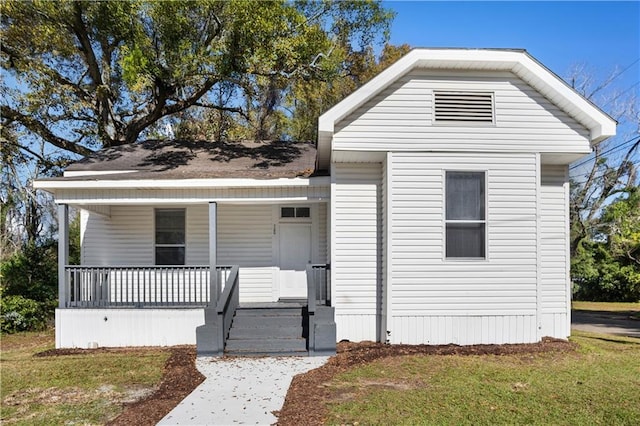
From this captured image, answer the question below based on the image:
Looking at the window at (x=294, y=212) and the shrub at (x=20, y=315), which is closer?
the window at (x=294, y=212)

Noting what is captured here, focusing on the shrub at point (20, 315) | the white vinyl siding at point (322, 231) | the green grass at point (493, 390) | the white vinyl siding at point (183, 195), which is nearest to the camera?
the green grass at point (493, 390)

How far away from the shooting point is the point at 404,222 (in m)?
8.70

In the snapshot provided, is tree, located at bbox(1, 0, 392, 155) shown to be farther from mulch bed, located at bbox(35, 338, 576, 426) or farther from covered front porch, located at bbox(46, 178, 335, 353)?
mulch bed, located at bbox(35, 338, 576, 426)

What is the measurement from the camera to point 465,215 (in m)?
8.75

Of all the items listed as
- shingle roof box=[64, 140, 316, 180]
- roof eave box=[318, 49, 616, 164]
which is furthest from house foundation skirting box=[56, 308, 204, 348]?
roof eave box=[318, 49, 616, 164]

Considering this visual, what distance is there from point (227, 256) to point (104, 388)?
5263 mm

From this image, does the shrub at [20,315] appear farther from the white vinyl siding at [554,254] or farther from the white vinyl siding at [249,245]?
the white vinyl siding at [554,254]

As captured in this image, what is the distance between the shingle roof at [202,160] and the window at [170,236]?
113 centimetres

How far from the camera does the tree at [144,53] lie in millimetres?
12672

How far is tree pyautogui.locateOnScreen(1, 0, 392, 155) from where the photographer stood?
41.6ft

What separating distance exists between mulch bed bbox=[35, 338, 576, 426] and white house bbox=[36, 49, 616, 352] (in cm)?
29

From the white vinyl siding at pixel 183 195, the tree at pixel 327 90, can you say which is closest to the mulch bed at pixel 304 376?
the white vinyl siding at pixel 183 195

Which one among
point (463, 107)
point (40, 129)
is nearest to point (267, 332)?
point (463, 107)

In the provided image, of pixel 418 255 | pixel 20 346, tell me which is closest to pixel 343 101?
pixel 418 255
